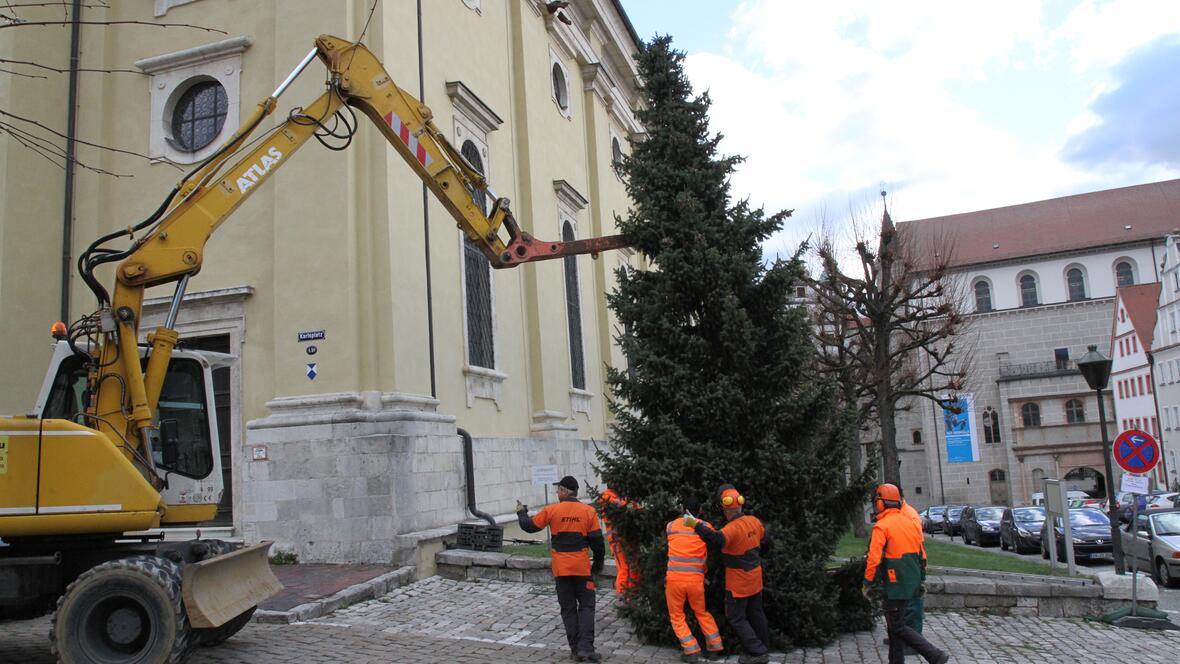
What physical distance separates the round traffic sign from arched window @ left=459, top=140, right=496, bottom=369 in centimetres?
1008

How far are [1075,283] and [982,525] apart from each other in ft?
173

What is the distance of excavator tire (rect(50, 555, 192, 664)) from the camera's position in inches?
292

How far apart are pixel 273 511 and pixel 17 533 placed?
5562 mm

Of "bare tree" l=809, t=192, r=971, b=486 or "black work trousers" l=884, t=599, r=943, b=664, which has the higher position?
"bare tree" l=809, t=192, r=971, b=486

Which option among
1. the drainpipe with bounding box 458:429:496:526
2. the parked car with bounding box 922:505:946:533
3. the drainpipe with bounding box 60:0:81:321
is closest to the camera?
the drainpipe with bounding box 458:429:496:526

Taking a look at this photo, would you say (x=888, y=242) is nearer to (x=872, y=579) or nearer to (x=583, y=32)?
(x=583, y=32)

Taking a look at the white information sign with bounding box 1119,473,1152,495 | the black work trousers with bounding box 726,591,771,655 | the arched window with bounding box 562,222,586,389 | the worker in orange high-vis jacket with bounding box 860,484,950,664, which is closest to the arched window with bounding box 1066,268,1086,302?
the arched window with bounding box 562,222,586,389

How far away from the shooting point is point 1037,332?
73312 mm

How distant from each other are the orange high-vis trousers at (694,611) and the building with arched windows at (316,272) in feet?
16.7

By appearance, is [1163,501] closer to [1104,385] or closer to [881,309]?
[881,309]

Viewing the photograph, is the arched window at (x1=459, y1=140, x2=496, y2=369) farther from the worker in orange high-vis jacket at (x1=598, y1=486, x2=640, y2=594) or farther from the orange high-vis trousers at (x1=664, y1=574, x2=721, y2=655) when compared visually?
the orange high-vis trousers at (x1=664, y1=574, x2=721, y2=655)

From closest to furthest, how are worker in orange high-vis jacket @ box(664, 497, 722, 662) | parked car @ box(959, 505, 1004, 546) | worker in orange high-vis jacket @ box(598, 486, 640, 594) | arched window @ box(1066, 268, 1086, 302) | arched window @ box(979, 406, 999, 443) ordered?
worker in orange high-vis jacket @ box(664, 497, 722, 662), worker in orange high-vis jacket @ box(598, 486, 640, 594), parked car @ box(959, 505, 1004, 546), arched window @ box(979, 406, 999, 443), arched window @ box(1066, 268, 1086, 302)

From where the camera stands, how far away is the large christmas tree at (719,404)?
9.49 meters

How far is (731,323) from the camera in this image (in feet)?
31.8
